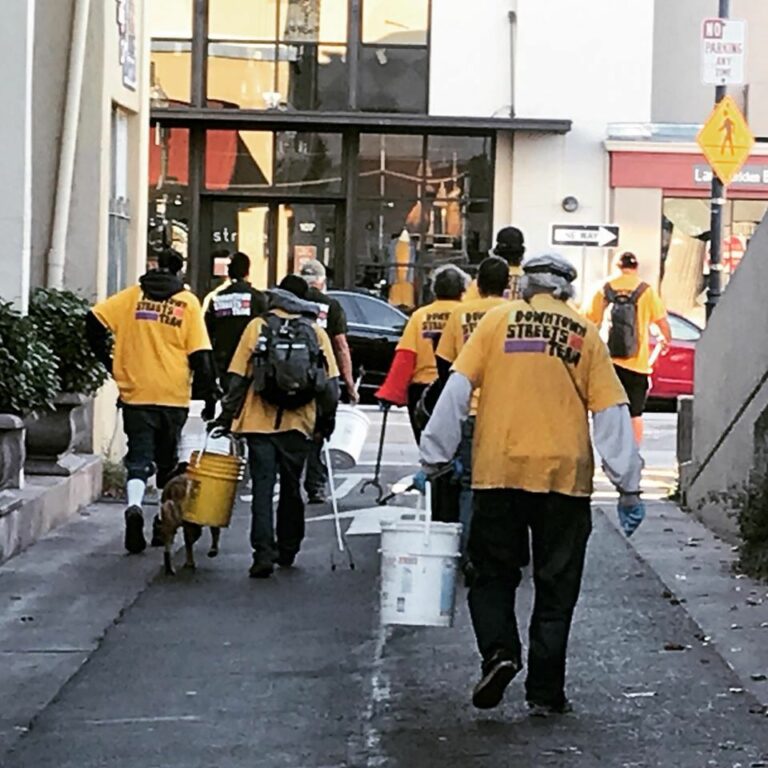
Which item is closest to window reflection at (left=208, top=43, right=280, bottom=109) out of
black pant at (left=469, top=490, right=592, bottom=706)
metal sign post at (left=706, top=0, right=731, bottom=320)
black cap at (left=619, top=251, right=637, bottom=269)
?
metal sign post at (left=706, top=0, right=731, bottom=320)

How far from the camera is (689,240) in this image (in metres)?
31.1

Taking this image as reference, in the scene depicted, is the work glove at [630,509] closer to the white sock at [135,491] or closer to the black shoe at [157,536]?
the black shoe at [157,536]

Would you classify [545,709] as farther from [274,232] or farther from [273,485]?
[274,232]

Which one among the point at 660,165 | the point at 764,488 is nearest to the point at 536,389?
the point at 764,488

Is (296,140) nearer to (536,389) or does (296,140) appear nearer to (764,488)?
(764,488)

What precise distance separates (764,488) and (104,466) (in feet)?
18.8

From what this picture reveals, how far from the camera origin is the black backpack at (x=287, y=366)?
10.4 meters

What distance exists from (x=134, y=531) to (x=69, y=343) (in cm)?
201

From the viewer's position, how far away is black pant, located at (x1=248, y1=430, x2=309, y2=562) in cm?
1059

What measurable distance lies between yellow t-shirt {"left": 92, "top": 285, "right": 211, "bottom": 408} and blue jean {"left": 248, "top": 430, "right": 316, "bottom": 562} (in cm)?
100

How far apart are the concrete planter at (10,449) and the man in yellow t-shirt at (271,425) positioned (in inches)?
47.6

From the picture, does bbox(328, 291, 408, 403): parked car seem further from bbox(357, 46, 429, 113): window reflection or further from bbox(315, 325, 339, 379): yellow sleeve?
bbox(315, 325, 339, 379): yellow sleeve

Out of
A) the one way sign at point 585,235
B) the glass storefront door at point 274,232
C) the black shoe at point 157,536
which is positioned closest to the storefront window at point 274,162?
the glass storefront door at point 274,232

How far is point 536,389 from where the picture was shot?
7.19 meters
